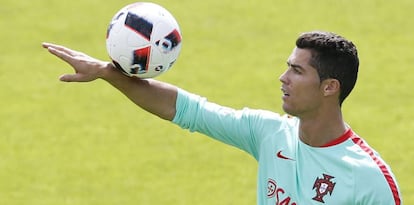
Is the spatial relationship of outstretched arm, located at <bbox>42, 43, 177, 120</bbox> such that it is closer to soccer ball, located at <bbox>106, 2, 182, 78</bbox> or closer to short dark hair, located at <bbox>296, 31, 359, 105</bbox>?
soccer ball, located at <bbox>106, 2, 182, 78</bbox>

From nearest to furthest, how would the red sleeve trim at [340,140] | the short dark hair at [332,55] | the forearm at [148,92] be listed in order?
the short dark hair at [332,55], the red sleeve trim at [340,140], the forearm at [148,92]

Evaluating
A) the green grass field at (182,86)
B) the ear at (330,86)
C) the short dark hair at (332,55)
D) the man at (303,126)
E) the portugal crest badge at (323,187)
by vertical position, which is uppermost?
the short dark hair at (332,55)

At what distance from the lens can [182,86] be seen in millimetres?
13586

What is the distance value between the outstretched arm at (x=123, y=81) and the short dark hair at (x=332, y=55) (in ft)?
2.98

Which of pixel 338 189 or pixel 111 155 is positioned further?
pixel 111 155

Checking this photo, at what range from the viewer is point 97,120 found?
1280cm

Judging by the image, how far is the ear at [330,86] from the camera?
263 inches

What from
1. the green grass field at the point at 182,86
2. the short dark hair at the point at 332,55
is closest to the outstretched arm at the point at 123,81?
the short dark hair at the point at 332,55

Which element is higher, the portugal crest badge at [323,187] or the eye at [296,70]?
the eye at [296,70]

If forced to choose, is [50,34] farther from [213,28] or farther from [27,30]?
[213,28]

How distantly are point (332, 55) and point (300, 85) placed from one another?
0.83 ft

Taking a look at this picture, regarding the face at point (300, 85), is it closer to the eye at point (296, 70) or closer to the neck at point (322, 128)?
the eye at point (296, 70)

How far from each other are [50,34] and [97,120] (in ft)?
9.04

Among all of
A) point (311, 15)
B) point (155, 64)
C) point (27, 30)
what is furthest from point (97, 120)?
point (155, 64)
